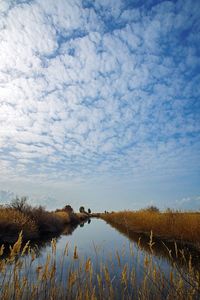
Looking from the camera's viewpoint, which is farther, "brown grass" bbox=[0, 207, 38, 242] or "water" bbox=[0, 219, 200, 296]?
"brown grass" bbox=[0, 207, 38, 242]

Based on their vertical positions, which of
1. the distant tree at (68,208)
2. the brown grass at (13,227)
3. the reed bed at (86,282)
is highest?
the distant tree at (68,208)

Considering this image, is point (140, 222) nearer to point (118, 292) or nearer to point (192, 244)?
point (192, 244)

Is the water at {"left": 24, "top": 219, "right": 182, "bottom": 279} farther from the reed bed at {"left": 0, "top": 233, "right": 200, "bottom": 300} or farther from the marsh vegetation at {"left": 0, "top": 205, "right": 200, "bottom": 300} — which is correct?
the reed bed at {"left": 0, "top": 233, "right": 200, "bottom": 300}

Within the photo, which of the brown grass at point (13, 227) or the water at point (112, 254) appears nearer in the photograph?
the water at point (112, 254)

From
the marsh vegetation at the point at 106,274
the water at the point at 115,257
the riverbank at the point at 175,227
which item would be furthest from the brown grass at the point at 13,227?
the riverbank at the point at 175,227

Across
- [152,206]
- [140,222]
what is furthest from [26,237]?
Answer: [152,206]

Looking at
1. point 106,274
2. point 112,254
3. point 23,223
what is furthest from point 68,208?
point 106,274

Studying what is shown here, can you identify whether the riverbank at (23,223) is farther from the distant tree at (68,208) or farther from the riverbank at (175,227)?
the distant tree at (68,208)

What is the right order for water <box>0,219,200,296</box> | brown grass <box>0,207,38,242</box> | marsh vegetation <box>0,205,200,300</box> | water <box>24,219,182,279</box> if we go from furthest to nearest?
brown grass <box>0,207,38,242</box>
water <box>24,219,182,279</box>
water <box>0,219,200,296</box>
marsh vegetation <box>0,205,200,300</box>

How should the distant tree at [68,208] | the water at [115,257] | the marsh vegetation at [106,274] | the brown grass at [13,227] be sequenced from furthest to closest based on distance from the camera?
the distant tree at [68,208] → the brown grass at [13,227] → the water at [115,257] → the marsh vegetation at [106,274]

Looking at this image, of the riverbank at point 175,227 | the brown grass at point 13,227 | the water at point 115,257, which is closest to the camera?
the water at point 115,257

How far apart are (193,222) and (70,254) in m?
5.77

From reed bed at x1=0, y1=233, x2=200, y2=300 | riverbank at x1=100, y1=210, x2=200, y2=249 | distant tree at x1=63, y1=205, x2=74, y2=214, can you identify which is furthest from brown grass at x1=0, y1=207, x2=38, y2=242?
distant tree at x1=63, y1=205, x2=74, y2=214

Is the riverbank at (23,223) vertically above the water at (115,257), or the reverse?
the riverbank at (23,223)
